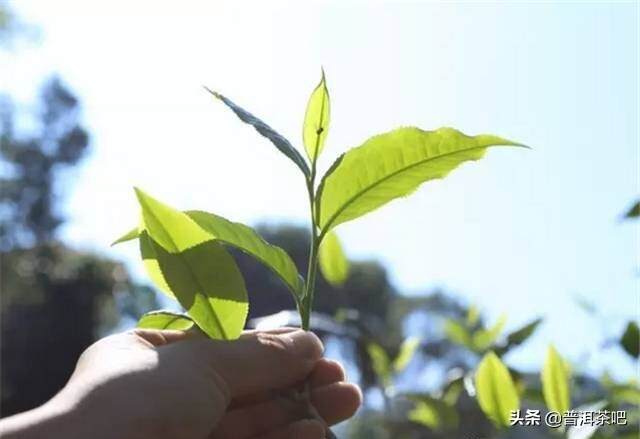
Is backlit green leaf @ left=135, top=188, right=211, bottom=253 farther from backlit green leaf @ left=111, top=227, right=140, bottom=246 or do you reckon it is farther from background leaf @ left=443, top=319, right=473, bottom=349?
background leaf @ left=443, top=319, right=473, bottom=349

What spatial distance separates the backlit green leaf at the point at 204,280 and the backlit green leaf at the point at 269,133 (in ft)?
0.14

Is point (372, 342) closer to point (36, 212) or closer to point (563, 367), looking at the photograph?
point (563, 367)

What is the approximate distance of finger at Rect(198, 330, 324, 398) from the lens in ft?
1.18

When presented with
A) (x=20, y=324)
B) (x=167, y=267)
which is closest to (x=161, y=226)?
(x=167, y=267)

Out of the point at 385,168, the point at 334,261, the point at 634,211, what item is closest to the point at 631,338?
the point at 634,211

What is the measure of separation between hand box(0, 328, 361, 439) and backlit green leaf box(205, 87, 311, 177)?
0.08 meters

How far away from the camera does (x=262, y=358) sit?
36 centimetres

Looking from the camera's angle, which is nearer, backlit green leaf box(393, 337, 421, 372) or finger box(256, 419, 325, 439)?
finger box(256, 419, 325, 439)

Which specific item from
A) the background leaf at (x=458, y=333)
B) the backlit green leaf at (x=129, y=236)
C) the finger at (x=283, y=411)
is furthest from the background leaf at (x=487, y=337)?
the backlit green leaf at (x=129, y=236)

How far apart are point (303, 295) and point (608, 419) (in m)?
0.26

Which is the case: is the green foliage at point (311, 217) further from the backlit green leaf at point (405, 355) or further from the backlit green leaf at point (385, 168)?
the backlit green leaf at point (405, 355)

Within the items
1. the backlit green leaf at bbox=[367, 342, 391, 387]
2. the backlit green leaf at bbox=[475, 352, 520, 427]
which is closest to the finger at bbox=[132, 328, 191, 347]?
the backlit green leaf at bbox=[475, 352, 520, 427]

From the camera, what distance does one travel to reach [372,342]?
0.70 meters

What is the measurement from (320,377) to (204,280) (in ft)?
0.29
